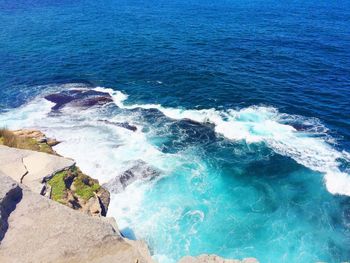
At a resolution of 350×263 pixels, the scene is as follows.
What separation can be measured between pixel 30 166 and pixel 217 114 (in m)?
27.4

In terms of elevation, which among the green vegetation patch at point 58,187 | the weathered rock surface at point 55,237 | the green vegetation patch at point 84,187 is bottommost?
the green vegetation patch at point 84,187

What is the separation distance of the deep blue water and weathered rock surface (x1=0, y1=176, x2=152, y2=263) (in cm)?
1181

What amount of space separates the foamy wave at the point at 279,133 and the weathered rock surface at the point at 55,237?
25940 mm

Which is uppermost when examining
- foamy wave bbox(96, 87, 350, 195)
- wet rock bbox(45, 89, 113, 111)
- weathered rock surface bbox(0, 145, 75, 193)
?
weathered rock surface bbox(0, 145, 75, 193)

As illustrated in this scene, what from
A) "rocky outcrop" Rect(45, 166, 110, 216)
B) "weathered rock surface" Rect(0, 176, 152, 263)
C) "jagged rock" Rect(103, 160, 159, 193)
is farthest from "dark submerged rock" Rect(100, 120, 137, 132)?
"weathered rock surface" Rect(0, 176, 152, 263)

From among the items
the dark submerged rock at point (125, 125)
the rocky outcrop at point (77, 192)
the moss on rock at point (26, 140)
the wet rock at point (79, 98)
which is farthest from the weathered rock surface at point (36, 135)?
the rocky outcrop at point (77, 192)

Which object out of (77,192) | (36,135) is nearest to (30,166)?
(77,192)

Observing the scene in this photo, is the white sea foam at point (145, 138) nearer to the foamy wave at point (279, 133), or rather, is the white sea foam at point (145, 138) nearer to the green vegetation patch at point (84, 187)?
the foamy wave at point (279, 133)

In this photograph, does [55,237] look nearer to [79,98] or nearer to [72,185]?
[72,185]

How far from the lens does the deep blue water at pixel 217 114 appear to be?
3109 centimetres

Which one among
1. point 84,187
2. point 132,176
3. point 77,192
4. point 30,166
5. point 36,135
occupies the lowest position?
point 132,176

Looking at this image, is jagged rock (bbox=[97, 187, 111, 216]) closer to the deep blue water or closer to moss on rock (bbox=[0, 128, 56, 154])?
the deep blue water

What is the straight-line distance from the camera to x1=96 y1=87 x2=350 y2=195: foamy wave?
122 ft

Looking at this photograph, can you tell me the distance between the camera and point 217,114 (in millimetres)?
47344
